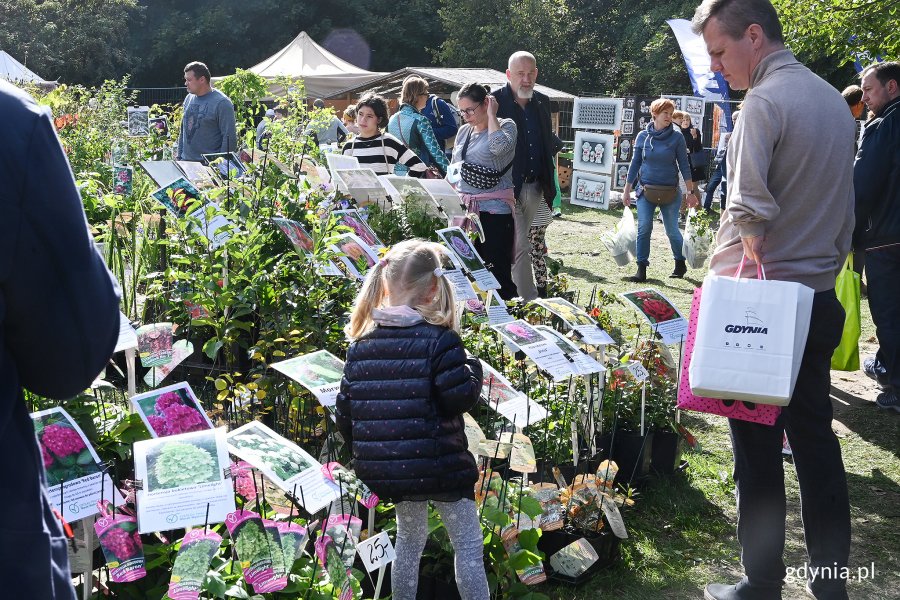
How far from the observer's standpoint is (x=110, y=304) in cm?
123

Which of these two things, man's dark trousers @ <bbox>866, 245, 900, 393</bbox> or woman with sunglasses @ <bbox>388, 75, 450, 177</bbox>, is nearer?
man's dark trousers @ <bbox>866, 245, 900, 393</bbox>

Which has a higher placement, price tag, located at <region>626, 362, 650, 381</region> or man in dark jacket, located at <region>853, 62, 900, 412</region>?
man in dark jacket, located at <region>853, 62, 900, 412</region>

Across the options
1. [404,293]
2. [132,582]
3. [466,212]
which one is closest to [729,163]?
[404,293]

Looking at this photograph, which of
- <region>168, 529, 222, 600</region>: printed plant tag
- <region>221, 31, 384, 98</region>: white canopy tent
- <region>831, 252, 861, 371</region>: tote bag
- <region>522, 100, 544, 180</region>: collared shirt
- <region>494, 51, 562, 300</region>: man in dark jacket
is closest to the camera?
<region>168, 529, 222, 600</region>: printed plant tag

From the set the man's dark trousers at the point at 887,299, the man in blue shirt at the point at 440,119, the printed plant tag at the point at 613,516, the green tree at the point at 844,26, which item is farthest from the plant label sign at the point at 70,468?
the man in blue shirt at the point at 440,119

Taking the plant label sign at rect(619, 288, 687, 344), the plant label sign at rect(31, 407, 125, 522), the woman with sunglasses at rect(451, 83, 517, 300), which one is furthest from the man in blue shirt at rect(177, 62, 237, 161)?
the plant label sign at rect(31, 407, 125, 522)

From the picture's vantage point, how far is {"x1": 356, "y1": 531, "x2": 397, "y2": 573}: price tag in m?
2.52

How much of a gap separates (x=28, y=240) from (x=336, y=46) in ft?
132

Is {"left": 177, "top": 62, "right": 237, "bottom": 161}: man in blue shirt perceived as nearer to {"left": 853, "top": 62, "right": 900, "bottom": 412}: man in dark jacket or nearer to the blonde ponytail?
{"left": 853, "top": 62, "right": 900, "bottom": 412}: man in dark jacket

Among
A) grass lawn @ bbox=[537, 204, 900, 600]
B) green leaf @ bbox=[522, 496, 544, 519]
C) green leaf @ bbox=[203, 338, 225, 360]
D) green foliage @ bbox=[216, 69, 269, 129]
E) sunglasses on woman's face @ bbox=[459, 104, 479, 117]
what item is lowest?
grass lawn @ bbox=[537, 204, 900, 600]

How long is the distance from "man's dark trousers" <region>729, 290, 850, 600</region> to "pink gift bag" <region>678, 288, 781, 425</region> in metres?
0.09

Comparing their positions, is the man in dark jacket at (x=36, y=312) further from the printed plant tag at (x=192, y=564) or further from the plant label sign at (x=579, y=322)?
the plant label sign at (x=579, y=322)

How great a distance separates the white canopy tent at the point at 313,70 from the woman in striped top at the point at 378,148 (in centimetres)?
1356

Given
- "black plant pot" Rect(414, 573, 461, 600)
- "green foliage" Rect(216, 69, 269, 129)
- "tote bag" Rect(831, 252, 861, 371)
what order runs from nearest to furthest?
"black plant pot" Rect(414, 573, 461, 600) < "tote bag" Rect(831, 252, 861, 371) < "green foliage" Rect(216, 69, 269, 129)
